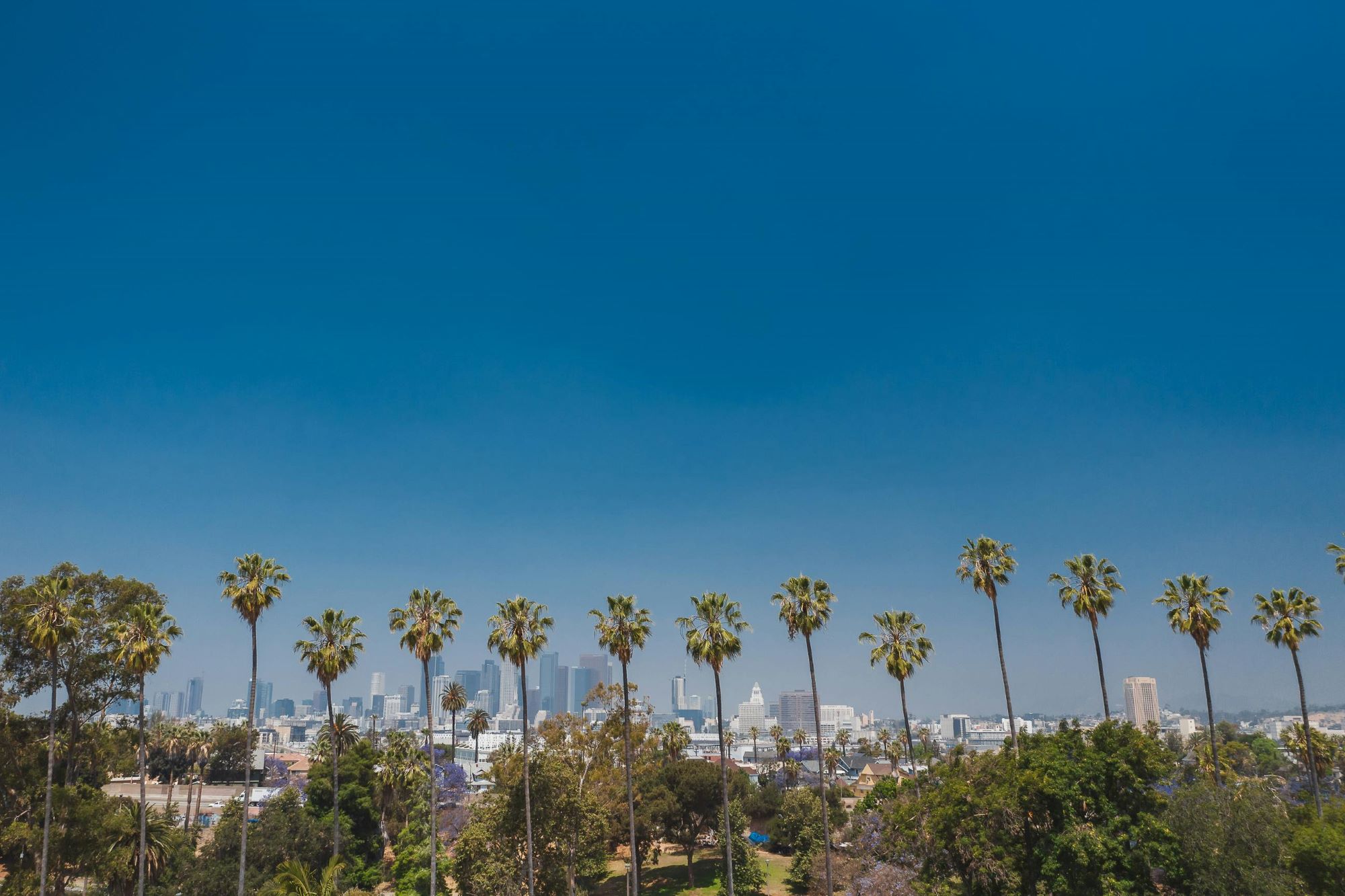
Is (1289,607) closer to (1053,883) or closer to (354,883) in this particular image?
(1053,883)

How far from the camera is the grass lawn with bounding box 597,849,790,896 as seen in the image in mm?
52531

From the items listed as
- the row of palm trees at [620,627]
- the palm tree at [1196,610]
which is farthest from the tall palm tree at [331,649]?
the palm tree at [1196,610]

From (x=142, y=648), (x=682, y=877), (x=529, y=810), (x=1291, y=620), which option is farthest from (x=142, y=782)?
(x=1291, y=620)

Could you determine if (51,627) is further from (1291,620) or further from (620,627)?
(1291,620)

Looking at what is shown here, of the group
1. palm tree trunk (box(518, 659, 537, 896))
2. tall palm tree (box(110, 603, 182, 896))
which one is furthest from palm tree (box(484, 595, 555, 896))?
tall palm tree (box(110, 603, 182, 896))

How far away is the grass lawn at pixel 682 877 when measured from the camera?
52531 mm

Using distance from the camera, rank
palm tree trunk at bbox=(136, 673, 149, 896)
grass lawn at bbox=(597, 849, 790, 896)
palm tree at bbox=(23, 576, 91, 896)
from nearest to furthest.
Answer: palm tree at bbox=(23, 576, 91, 896) → palm tree trunk at bbox=(136, 673, 149, 896) → grass lawn at bbox=(597, 849, 790, 896)

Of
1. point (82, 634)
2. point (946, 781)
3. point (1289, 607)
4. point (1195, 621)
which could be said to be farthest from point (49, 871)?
point (1289, 607)

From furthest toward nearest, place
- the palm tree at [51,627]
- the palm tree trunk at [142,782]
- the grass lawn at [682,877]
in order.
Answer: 1. the grass lawn at [682,877]
2. the palm tree trunk at [142,782]
3. the palm tree at [51,627]

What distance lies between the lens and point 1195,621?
43625mm

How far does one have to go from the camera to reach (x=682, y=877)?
56562mm

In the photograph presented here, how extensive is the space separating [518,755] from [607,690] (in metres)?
11.6

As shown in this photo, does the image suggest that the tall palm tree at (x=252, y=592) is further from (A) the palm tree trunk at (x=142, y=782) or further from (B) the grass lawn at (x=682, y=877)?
(B) the grass lawn at (x=682, y=877)

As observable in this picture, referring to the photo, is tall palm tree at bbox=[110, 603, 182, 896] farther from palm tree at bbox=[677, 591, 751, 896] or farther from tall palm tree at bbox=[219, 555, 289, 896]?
palm tree at bbox=[677, 591, 751, 896]
